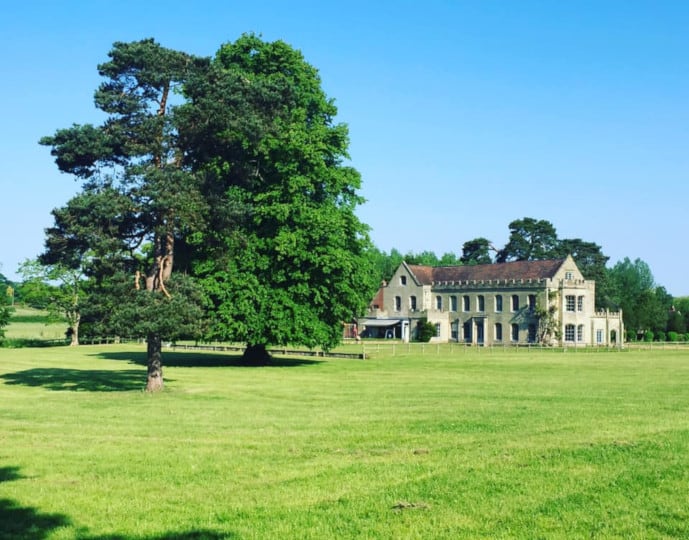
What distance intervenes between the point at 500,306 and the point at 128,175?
2905 inches

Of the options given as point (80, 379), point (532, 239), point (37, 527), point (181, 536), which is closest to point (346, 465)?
point (181, 536)

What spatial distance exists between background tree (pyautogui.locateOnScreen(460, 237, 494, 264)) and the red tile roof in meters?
39.3

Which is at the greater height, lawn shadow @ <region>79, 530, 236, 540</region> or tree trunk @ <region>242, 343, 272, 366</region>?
tree trunk @ <region>242, 343, 272, 366</region>

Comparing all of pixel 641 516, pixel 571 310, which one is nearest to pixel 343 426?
pixel 641 516

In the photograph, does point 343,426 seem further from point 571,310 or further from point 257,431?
point 571,310

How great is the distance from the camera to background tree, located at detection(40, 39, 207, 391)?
88.2 feet

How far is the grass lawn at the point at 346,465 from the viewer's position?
396 inches

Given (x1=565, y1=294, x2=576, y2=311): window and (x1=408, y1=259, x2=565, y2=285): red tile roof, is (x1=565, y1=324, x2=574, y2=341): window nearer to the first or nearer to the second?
(x1=565, y1=294, x2=576, y2=311): window

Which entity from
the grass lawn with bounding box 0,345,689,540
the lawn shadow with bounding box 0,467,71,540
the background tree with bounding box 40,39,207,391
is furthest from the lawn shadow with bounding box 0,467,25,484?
the background tree with bounding box 40,39,207,391

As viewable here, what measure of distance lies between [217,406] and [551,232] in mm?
118416

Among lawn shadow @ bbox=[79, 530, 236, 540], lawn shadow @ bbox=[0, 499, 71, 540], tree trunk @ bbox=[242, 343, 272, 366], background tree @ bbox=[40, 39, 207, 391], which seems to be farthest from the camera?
tree trunk @ bbox=[242, 343, 272, 366]

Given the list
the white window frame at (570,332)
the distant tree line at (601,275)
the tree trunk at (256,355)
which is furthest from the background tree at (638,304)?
the tree trunk at (256,355)

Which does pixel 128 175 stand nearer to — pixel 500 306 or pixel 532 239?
pixel 500 306

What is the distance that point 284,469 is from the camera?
13.5 meters
